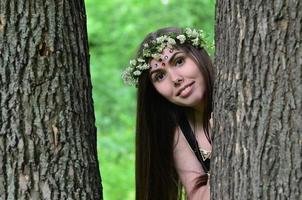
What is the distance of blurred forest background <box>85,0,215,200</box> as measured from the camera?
9.96 metres

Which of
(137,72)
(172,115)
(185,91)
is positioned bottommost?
(172,115)

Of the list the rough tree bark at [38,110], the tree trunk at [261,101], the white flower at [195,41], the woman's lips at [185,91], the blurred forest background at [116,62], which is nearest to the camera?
the tree trunk at [261,101]

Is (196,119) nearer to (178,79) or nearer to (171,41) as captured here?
(178,79)

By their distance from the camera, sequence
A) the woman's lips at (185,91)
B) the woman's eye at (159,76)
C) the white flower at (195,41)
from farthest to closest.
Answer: the white flower at (195,41), the woman's eye at (159,76), the woman's lips at (185,91)

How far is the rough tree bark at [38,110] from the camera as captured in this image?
2.42 meters

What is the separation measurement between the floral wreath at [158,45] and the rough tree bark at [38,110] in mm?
836

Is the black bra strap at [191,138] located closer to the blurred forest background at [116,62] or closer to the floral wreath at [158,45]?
the floral wreath at [158,45]

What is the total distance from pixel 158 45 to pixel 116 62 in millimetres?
7508

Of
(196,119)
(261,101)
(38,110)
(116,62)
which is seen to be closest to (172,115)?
(196,119)

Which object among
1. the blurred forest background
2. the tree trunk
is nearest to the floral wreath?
the tree trunk

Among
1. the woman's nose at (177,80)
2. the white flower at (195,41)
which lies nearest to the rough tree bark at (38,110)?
the woman's nose at (177,80)

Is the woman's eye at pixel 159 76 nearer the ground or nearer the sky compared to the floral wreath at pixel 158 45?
nearer the ground

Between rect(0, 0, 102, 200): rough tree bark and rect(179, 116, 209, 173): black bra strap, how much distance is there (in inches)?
33.1

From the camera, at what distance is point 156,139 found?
3.29 meters
